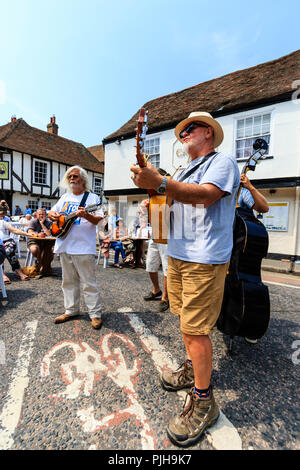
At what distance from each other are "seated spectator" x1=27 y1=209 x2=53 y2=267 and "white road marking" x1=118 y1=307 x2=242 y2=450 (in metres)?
2.81

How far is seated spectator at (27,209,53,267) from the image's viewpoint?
5.13m

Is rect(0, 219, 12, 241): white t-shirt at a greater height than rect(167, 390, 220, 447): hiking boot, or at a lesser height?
greater

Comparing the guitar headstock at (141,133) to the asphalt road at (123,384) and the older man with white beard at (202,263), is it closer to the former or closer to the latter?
the older man with white beard at (202,263)

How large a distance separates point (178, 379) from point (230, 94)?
1107 centimetres

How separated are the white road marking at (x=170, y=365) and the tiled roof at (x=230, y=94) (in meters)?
8.98

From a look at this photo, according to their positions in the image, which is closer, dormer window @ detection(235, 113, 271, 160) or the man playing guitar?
the man playing guitar

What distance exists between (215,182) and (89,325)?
2336 mm

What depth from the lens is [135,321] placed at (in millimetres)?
2961

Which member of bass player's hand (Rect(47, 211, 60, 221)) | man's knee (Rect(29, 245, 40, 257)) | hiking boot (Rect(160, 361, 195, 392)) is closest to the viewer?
hiking boot (Rect(160, 361, 195, 392))

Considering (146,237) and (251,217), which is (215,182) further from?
(146,237)

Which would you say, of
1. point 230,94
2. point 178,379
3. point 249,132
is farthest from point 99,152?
point 178,379

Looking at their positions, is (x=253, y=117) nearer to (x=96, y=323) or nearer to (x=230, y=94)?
(x=230, y=94)

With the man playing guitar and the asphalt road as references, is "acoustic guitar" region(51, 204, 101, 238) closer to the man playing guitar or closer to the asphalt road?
the man playing guitar

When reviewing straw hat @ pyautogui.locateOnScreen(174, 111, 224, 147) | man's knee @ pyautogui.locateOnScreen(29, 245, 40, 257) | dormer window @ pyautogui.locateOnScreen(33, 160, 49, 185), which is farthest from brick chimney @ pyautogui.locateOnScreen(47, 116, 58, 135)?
straw hat @ pyautogui.locateOnScreen(174, 111, 224, 147)
